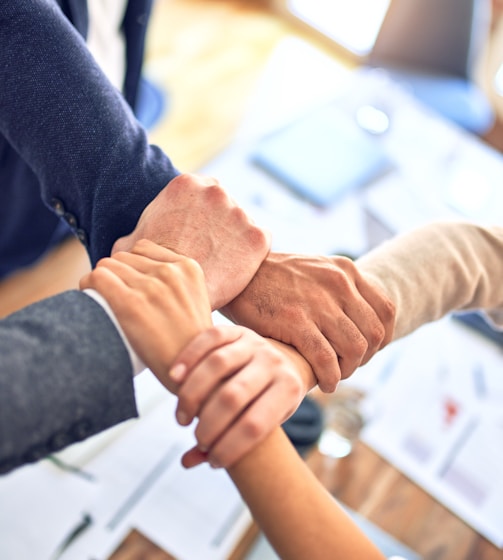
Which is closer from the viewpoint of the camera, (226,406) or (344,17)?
(226,406)

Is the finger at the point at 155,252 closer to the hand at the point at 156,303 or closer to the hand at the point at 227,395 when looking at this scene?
the hand at the point at 156,303

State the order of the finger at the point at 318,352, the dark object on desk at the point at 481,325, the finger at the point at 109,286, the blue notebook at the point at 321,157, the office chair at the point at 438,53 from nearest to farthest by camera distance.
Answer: the finger at the point at 109,286, the finger at the point at 318,352, the dark object on desk at the point at 481,325, the blue notebook at the point at 321,157, the office chair at the point at 438,53

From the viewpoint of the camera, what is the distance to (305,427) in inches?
37.3

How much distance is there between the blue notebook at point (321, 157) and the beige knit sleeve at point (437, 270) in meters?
0.51

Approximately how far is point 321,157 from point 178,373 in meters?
1.00

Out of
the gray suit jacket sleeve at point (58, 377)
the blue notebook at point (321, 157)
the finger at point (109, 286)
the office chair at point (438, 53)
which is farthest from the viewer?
the office chair at point (438, 53)

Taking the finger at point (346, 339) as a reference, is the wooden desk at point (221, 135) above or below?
below

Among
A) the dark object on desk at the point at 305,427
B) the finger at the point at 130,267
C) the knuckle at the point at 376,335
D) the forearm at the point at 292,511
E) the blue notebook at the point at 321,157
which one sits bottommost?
the dark object on desk at the point at 305,427

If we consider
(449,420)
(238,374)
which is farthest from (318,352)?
(449,420)

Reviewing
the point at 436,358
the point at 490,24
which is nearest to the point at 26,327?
the point at 436,358

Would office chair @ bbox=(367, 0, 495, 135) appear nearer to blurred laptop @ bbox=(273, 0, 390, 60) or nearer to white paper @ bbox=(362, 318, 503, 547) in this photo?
blurred laptop @ bbox=(273, 0, 390, 60)

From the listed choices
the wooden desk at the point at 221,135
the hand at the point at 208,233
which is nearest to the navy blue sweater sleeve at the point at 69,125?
the hand at the point at 208,233

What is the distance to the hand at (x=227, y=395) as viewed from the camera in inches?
21.8

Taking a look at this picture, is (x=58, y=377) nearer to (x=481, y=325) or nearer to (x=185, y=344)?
(x=185, y=344)
